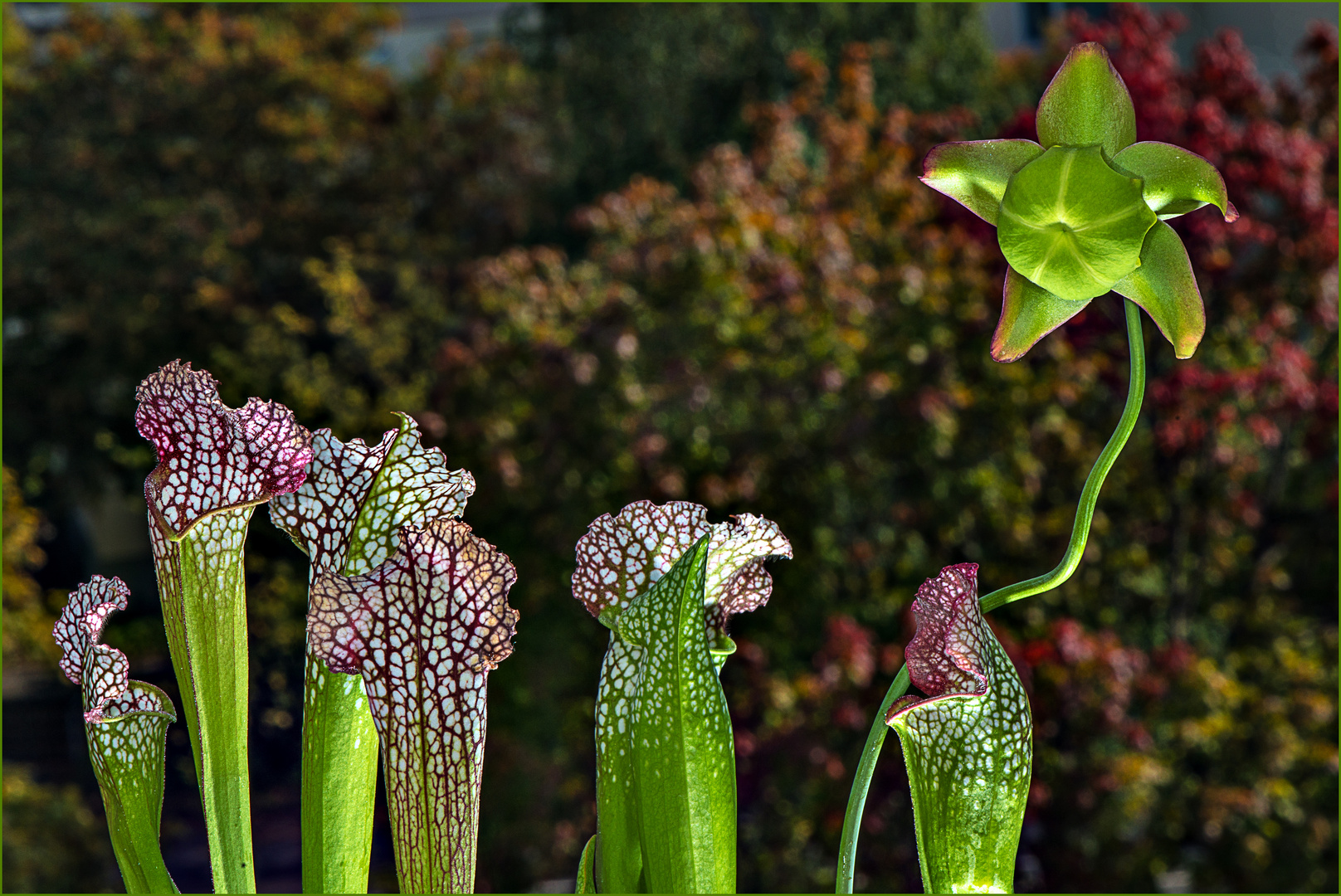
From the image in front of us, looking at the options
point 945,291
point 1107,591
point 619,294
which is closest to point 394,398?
point 619,294

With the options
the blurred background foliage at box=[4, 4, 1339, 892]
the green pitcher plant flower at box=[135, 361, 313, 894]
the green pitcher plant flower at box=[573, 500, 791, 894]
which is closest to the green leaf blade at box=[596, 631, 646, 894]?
the green pitcher plant flower at box=[573, 500, 791, 894]

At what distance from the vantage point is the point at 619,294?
2.20m

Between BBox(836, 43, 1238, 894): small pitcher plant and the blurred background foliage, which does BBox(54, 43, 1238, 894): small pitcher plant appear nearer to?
BBox(836, 43, 1238, 894): small pitcher plant

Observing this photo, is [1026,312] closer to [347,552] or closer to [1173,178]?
[1173,178]

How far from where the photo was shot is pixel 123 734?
331 millimetres

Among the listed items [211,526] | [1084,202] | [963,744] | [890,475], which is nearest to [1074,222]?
[1084,202]

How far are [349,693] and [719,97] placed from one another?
146 inches

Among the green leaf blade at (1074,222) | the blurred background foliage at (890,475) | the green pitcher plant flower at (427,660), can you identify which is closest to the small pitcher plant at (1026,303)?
the green leaf blade at (1074,222)

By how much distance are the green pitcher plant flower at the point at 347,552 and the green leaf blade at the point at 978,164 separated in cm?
16

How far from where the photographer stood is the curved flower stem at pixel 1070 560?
278 millimetres

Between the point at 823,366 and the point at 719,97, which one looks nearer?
the point at 823,366

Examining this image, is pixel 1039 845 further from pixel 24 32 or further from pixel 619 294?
pixel 24 32

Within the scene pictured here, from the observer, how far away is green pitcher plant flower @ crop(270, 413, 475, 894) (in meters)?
0.31

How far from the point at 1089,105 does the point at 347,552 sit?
237mm
